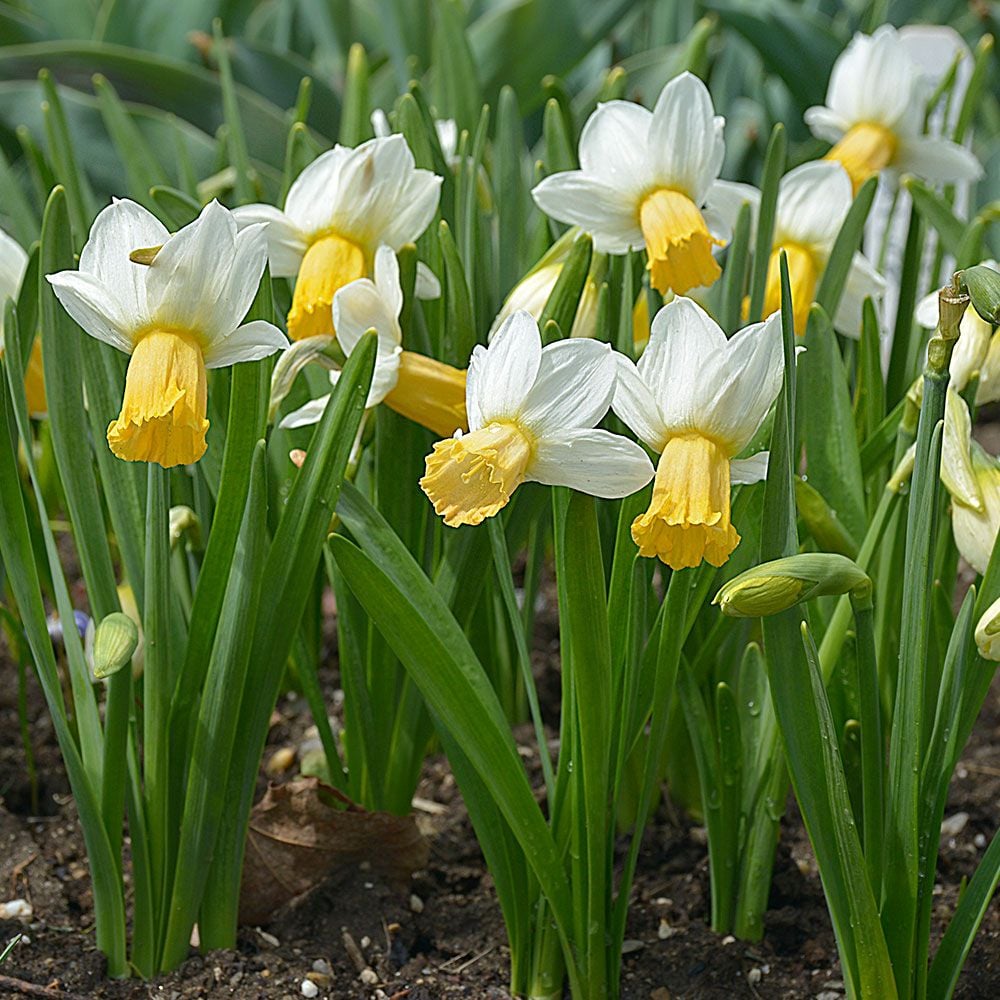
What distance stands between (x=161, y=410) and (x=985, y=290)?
51 centimetres

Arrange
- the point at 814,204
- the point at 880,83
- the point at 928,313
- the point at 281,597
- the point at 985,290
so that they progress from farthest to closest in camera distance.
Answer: the point at 880,83
the point at 814,204
the point at 928,313
the point at 281,597
the point at 985,290

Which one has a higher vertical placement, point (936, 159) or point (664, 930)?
point (936, 159)

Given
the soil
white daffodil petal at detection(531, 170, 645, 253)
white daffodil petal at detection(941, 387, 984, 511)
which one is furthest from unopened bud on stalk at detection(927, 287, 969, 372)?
the soil

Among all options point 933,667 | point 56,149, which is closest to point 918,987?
point 933,667

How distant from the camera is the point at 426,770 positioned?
1.53 metres

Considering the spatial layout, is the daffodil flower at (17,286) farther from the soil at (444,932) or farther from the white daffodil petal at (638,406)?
the white daffodil petal at (638,406)

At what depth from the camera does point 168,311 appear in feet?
2.99

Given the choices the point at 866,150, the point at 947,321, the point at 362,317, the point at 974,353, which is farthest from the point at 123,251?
the point at 866,150

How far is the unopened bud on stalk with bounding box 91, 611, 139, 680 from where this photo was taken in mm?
962

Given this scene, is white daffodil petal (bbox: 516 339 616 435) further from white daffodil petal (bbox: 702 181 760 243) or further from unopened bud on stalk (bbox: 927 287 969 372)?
white daffodil petal (bbox: 702 181 760 243)

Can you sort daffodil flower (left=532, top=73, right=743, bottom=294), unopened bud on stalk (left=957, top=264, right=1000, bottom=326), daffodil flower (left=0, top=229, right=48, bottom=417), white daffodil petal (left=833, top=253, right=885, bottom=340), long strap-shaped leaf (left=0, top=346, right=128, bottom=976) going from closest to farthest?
unopened bud on stalk (left=957, top=264, right=1000, bottom=326) < long strap-shaped leaf (left=0, top=346, right=128, bottom=976) < daffodil flower (left=532, top=73, right=743, bottom=294) < daffodil flower (left=0, top=229, right=48, bottom=417) < white daffodil petal (left=833, top=253, right=885, bottom=340)

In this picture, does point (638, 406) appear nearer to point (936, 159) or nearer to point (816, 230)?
point (816, 230)

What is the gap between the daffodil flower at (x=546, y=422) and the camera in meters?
0.87

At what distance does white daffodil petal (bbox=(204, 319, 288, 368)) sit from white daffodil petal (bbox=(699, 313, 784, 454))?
29 cm
